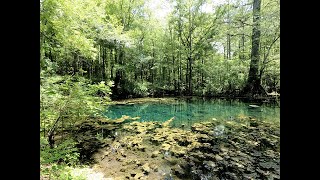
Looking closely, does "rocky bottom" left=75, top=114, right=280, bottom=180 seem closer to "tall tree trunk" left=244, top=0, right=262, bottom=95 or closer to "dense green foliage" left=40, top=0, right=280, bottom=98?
"tall tree trunk" left=244, top=0, right=262, bottom=95

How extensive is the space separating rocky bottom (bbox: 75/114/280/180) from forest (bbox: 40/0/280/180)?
0.03m

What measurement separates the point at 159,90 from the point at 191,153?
48.8ft

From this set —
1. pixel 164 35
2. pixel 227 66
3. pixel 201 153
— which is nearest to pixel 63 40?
pixel 201 153

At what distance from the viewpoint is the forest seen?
12.5 feet

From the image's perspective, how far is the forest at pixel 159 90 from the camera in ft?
12.5

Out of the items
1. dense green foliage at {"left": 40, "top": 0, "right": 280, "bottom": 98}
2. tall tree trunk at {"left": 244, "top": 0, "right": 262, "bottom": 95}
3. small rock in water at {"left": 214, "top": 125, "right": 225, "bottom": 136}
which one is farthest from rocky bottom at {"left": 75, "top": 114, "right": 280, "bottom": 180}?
dense green foliage at {"left": 40, "top": 0, "right": 280, "bottom": 98}

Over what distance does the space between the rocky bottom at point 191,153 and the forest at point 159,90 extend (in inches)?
1.1

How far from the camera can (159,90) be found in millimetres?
19484

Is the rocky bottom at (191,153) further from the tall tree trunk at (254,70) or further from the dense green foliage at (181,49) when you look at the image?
the dense green foliage at (181,49)

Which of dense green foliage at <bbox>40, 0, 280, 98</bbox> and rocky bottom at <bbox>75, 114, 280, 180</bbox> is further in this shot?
dense green foliage at <bbox>40, 0, 280, 98</bbox>
